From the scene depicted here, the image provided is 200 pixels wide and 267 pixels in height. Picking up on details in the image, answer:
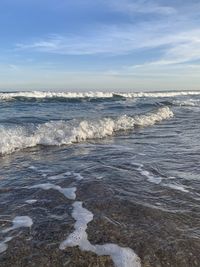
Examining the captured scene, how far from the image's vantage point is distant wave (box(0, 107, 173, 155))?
10791 millimetres

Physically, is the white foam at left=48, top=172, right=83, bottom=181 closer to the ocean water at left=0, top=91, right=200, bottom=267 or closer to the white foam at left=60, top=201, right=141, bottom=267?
the ocean water at left=0, top=91, right=200, bottom=267

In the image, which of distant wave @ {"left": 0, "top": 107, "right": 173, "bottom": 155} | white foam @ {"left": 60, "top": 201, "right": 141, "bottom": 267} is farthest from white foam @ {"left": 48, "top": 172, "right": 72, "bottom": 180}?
distant wave @ {"left": 0, "top": 107, "right": 173, "bottom": 155}

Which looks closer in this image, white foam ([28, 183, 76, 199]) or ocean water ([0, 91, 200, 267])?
ocean water ([0, 91, 200, 267])

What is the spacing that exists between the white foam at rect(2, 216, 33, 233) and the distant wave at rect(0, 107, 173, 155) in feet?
16.3

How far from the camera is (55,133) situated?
39.2ft

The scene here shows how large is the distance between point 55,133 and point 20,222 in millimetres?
7102

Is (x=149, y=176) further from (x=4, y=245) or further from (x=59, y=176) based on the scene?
(x=4, y=245)

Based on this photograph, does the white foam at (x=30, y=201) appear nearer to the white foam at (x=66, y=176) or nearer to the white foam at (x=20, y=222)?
the white foam at (x=20, y=222)

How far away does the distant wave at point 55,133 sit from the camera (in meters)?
10.8

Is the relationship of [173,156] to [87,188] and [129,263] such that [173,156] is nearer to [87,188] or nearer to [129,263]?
[87,188]

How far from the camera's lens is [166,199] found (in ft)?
18.9

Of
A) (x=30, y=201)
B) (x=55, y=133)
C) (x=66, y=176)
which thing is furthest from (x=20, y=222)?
(x=55, y=133)

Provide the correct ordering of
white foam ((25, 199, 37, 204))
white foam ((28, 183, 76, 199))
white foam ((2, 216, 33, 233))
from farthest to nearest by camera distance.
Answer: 1. white foam ((28, 183, 76, 199))
2. white foam ((25, 199, 37, 204))
3. white foam ((2, 216, 33, 233))

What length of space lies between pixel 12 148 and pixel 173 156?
4192 mm
